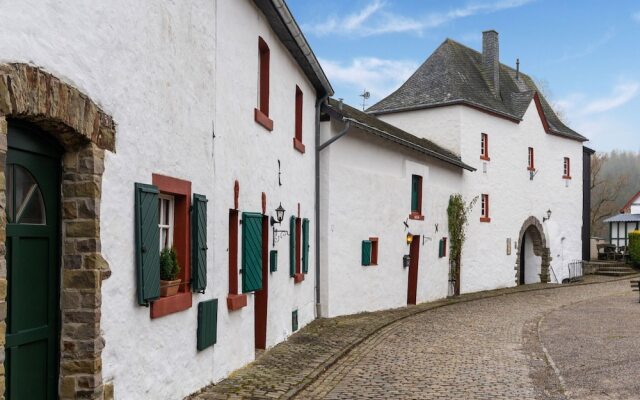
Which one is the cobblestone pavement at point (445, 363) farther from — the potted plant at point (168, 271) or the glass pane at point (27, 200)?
the glass pane at point (27, 200)

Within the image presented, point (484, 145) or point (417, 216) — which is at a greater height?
point (484, 145)

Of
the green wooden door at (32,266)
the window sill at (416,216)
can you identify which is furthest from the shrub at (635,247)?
Result: the green wooden door at (32,266)

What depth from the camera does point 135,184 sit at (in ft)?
20.6

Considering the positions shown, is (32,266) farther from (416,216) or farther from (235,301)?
(416,216)

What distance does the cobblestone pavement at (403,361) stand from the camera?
28.3 ft

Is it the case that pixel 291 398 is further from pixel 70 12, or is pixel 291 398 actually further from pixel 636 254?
pixel 636 254

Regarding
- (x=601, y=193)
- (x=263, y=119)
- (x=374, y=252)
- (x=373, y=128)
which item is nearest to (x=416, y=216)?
(x=374, y=252)

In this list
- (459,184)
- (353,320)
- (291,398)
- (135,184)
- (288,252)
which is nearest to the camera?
(135,184)

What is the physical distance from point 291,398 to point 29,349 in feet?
12.3

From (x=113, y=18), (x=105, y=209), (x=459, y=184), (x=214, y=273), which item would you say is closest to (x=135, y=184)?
(x=105, y=209)

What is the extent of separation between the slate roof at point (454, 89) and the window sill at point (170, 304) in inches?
782

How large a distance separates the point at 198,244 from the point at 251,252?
90.8 inches

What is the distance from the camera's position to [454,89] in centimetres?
2662

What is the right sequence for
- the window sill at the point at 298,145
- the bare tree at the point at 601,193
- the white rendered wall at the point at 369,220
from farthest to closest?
the bare tree at the point at 601,193
the white rendered wall at the point at 369,220
the window sill at the point at 298,145
